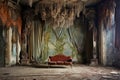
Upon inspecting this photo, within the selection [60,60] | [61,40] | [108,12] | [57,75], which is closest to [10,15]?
[60,60]

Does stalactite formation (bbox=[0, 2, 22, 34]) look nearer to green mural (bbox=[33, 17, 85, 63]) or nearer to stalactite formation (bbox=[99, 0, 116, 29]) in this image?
green mural (bbox=[33, 17, 85, 63])

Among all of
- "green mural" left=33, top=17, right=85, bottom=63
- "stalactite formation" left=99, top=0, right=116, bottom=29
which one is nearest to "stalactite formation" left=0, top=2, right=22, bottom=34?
"green mural" left=33, top=17, right=85, bottom=63

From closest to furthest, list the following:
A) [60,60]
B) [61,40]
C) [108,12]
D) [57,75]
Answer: [57,75] → [108,12] → [60,60] → [61,40]

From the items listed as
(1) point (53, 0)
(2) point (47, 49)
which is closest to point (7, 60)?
(2) point (47, 49)

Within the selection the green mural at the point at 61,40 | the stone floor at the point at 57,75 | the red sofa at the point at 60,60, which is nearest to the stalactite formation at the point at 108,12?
the green mural at the point at 61,40

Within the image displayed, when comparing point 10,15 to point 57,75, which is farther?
point 10,15

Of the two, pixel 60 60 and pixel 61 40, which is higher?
pixel 61 40

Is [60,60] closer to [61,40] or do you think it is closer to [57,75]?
[61,40]

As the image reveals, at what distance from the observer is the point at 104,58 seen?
12.7m

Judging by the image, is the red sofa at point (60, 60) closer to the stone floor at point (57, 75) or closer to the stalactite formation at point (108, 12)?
the stone floor at point (57, 75)

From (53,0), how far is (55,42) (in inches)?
132

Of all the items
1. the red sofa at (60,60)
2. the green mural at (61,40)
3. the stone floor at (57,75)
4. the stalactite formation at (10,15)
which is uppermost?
the stalactite formation at (10,15)

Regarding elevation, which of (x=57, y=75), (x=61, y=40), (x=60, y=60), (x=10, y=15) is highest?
(x=10, y=15)

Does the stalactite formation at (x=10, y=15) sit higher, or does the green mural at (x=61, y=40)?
the stalactite formation at (x=10, y=15)
